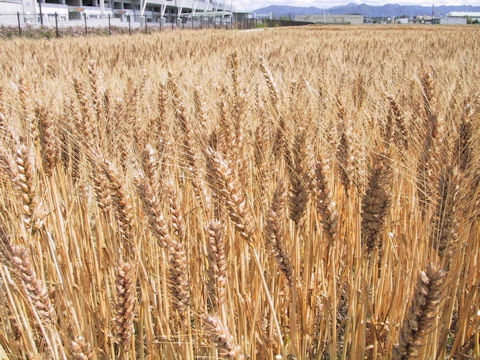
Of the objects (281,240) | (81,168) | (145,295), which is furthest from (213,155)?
(81,168)

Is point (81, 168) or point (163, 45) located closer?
point (81, 168)

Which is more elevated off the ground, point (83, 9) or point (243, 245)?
point (83, 9)

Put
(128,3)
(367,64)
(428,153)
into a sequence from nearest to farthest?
(428,153), (367,64), (128,3)

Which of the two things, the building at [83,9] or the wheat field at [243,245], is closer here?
the wheat field at [243,245]

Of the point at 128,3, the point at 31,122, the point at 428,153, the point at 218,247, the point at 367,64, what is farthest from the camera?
the point at 128,3

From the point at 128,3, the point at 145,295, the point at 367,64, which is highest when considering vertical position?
the point at 128,3

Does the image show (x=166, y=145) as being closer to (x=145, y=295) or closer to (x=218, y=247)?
(x=145, y=295)

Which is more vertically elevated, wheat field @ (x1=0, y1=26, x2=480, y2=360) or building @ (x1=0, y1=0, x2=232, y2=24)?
building @ (x1=0, y1=0, x2=232, y2=24)

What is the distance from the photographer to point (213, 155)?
128 centimetres

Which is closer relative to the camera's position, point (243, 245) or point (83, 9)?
point (243, 245)

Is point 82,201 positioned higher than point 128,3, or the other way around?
point 128,3

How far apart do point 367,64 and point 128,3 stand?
73.2 metres

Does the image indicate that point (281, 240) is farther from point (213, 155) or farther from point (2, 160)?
point (2, 160)

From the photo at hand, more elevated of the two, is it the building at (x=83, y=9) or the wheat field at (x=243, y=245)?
the building at (x=83, y=9)
